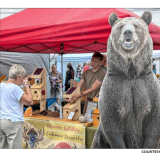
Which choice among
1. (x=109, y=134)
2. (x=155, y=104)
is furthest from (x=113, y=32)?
(x=109, y=134)

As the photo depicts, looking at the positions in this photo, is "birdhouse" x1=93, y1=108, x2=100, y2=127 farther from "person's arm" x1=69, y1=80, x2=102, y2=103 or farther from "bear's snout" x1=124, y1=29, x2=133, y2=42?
"bear's snout" x1=124, y1=29, x2=133, y2=42

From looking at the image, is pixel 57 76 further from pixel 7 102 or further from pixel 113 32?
pixel 113 32

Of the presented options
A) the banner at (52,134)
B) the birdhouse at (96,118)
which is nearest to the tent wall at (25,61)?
the banner at (52,134)

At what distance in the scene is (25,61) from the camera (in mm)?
3508

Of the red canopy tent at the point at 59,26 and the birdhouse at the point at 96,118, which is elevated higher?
the red canopy tent at the point at 59,26

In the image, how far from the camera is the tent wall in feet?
10.3

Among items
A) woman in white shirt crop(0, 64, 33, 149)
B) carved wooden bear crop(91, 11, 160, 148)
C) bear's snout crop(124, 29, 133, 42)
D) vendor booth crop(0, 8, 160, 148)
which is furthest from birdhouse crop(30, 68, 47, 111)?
bear's snout crop(124, 29, 133, 42)

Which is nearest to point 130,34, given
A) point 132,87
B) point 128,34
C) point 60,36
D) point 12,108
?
point 128,34

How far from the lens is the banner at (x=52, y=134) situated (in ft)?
8.38

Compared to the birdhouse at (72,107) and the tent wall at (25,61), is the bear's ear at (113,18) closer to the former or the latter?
the birdhouse at (72,107)

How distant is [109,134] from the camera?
7.03 feet

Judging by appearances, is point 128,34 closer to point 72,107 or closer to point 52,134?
point 72,107
